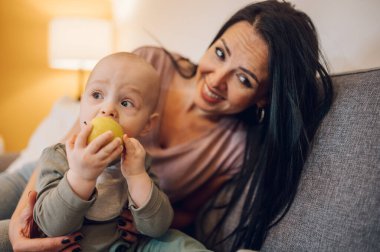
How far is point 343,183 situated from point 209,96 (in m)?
0.44

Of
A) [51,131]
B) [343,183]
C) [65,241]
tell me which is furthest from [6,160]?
[343,183]

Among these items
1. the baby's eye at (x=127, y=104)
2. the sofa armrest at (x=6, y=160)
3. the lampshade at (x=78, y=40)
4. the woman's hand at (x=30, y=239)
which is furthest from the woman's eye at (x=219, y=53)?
the lampshade at (x=78, y=40)

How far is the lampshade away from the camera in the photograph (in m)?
2.05

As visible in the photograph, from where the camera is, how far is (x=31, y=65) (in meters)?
2.38

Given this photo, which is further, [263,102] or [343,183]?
[263,102]

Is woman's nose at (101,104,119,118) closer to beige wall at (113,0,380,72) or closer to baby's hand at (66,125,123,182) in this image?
baby's hand at (66,125,123,182)

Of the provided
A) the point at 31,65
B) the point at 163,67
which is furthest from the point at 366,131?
the point at 31,65

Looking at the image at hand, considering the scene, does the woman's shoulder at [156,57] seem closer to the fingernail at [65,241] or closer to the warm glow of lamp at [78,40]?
the fingernail at [65,241]

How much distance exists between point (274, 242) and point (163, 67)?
0.67m

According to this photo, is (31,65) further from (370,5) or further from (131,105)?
(370,5)

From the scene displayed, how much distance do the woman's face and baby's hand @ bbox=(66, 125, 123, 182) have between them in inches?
16.9

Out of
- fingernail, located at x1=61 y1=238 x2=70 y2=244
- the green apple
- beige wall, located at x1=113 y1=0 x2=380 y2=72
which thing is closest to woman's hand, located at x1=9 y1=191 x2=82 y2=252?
fingernail, located at x1=61 y1=238 x2=70 y2=244

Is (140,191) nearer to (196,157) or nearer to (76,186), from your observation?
(76,186)

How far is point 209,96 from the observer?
0.95 metres
